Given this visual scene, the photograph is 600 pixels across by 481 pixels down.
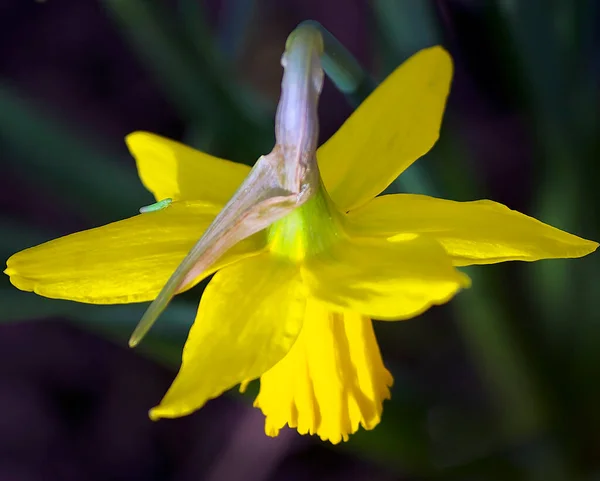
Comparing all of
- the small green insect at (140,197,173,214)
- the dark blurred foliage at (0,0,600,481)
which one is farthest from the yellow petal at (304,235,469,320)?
the dark blurred foliage at (0,0,600,481)

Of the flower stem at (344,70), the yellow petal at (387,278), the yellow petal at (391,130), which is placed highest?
the flower stem at (344,70)

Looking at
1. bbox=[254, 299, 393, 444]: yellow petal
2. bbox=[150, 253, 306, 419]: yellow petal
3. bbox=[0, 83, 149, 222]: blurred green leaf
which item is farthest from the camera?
bbox=[0, 83, 149, 222]: blurred green leaf

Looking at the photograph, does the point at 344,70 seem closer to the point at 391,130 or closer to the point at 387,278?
the point at 391,130

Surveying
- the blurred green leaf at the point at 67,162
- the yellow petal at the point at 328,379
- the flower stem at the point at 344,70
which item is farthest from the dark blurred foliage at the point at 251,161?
the yellow petal at the point at 328,379

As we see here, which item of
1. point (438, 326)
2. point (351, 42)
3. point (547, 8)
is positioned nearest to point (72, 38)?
point (351, 42)

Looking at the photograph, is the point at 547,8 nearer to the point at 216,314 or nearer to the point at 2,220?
the point at 216,314

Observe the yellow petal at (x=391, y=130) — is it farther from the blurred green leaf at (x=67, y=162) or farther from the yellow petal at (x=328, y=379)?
the blurred green leaf at (x=67, y=162)

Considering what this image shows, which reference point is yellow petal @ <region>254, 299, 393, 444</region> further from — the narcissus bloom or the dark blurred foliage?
the dark blurred foliage
